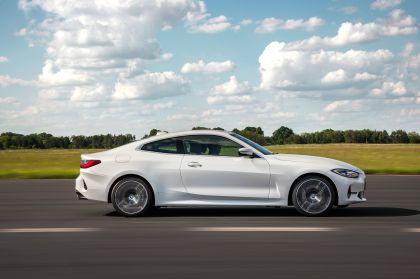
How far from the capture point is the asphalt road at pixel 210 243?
6.22 metres

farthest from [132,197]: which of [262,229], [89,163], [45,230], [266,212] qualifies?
[262,229]

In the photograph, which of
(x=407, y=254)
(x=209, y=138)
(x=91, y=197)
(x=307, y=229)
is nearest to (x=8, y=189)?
(x=91, y=197)

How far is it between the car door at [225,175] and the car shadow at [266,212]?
1.66 feet

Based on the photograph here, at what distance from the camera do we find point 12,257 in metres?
7.00

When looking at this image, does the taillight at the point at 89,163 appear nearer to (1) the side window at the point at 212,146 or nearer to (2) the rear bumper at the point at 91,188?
(2) the rear bumper at the point at 91,188

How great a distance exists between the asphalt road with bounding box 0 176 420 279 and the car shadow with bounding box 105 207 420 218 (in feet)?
0.06

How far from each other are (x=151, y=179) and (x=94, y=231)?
192cm

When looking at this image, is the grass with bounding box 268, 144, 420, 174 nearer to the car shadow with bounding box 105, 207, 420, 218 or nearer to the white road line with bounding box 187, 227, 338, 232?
the car shadow with bounding box 105, 207, 420, 218

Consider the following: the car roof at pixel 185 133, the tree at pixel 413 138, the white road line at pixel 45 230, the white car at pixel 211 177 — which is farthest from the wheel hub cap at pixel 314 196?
the tree at pixel 413 138

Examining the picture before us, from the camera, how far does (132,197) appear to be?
10812 mm

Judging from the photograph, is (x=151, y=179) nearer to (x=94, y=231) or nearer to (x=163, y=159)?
(x=163, y=159)

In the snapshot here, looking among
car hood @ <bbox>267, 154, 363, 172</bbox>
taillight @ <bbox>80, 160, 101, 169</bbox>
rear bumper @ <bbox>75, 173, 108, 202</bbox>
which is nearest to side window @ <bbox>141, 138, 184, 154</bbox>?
taillight @ <bbox>80, 160, 101, 169</bbox>

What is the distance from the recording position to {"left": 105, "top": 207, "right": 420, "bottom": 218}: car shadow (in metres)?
11.0

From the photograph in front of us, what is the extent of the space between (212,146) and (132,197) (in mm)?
1586
